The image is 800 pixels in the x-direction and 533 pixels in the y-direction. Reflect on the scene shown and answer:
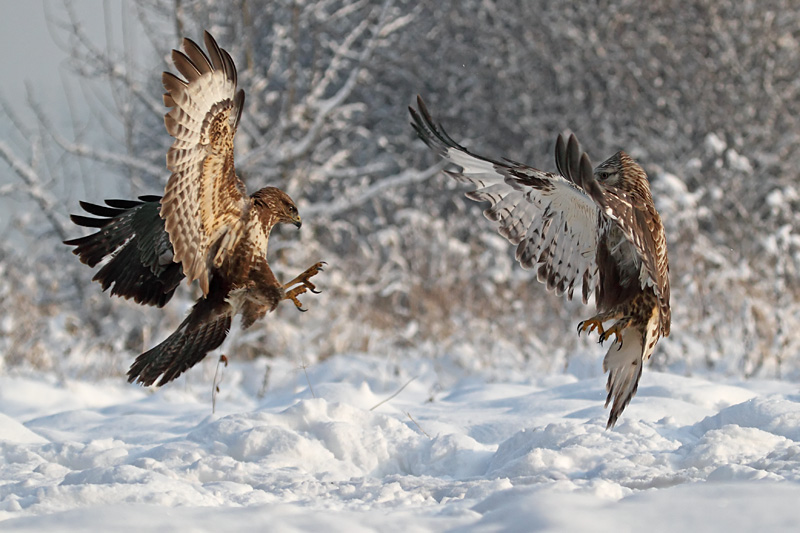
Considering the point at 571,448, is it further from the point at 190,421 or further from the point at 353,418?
the point at 190,421

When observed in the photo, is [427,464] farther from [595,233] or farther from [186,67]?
[186,67]

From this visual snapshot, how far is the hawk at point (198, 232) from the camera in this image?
3.34 m

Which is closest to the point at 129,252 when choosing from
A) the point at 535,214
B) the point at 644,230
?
the point at 535,214

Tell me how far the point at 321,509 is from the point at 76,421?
267 centimetres

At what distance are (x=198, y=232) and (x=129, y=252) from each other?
84 centimetres

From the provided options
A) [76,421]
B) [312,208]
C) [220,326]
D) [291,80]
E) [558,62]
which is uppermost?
[558,62]

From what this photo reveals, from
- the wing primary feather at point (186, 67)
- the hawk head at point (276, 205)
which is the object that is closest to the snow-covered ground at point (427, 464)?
the hawk head at point (276, 205)

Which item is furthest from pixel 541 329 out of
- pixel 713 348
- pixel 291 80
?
pixel 291 80

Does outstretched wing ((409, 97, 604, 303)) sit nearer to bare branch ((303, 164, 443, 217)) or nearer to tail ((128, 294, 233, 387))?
tail ((128, 294, 233, 387))

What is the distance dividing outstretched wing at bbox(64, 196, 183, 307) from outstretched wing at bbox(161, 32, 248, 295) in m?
0.54

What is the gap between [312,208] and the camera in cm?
1004

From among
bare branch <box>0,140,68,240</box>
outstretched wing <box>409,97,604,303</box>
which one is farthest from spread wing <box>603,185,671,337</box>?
bare branch <box>0,140,68,240</box>

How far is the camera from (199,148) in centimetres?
342

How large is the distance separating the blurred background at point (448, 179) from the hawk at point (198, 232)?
3.39 meters
